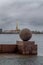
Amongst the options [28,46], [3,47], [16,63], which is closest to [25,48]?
[28,46]

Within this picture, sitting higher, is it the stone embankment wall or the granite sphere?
the granite sphere

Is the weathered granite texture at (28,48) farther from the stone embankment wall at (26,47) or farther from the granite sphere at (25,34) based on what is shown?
the granite sphere at (25,34)

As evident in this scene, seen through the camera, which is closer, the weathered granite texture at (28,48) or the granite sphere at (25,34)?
the weathered granite texture at (28,48)

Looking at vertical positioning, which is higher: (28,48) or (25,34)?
(25,34)

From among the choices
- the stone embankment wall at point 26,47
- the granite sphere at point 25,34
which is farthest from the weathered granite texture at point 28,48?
the granite sphere at point 25,34

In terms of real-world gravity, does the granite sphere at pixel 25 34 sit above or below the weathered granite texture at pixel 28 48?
above

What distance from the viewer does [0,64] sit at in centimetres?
1061

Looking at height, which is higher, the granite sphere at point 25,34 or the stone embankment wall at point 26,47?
the granite sphere at point 25,34

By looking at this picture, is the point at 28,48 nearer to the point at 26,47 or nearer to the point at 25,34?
the point at 26,47

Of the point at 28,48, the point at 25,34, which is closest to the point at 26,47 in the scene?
the point at 28,48

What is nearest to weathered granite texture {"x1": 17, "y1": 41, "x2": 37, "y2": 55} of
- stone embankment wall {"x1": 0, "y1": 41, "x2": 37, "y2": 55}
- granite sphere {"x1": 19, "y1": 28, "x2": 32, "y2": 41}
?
stone embankment wall {"x1": 0, "y1": 41, "x2": 37, "y2": 55}

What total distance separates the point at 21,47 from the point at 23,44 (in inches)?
11.5

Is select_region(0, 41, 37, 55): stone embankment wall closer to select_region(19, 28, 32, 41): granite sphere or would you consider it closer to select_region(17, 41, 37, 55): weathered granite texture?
select_region(17, 41, 37, 55): weathered granite texture

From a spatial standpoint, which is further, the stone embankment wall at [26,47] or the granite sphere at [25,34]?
the granite sphere at [25,34]
